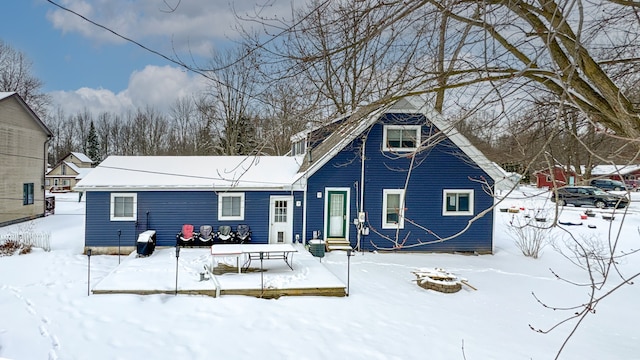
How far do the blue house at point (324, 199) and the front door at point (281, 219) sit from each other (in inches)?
1.3

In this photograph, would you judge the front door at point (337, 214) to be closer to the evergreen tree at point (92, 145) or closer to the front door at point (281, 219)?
the front door at point (281, 219)

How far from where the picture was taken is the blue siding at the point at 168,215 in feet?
40.4

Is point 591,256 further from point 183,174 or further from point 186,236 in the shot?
point 183,174

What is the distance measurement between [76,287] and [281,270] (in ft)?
15.5

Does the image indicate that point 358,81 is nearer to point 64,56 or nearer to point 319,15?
point 319,15

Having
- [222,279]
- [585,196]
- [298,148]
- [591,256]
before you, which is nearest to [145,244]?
[222,279]

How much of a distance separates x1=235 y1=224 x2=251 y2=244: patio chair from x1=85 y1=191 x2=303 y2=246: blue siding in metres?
0.16

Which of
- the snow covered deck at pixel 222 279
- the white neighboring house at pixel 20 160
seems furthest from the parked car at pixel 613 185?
the white neighboring house at pixel 20 160

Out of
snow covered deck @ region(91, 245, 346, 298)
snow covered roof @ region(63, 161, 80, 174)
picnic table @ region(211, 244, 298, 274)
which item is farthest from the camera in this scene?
snow covered roof @ region(63, 161, 80, 174)

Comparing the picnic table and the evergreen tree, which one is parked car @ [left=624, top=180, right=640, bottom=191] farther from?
the evergreen tree

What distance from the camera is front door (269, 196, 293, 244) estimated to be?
13.0 meters

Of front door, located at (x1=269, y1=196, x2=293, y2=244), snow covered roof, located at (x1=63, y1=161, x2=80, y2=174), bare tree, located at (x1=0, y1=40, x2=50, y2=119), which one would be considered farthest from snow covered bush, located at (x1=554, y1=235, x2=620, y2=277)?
snow covered roof, located at (x1=63, y1=161, x2=80, y2=174)

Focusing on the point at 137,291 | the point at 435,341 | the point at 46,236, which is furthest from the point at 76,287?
the point at 435,341

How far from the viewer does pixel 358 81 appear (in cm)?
450
